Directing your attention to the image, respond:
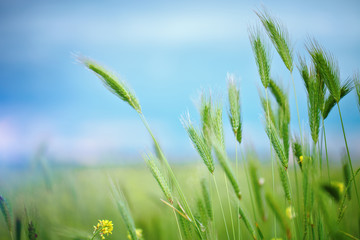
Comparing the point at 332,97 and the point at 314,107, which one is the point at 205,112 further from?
the point at 332,97

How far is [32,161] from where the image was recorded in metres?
1.36

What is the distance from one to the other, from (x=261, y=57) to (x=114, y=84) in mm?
462

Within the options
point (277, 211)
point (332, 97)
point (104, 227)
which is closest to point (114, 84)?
point (104, 227)

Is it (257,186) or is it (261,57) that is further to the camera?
(261,57)

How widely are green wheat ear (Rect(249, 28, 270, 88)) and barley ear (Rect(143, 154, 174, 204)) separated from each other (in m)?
0.41

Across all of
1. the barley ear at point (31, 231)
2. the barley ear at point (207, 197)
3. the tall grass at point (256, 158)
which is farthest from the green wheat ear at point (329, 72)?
the barley ear at point (31, 231)

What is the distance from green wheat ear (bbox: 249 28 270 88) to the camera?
80 centimetres

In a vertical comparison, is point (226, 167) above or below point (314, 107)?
below

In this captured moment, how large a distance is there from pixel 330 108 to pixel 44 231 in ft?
4.55

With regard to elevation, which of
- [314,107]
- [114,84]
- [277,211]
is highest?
[114,84]

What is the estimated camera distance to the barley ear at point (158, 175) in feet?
2.20

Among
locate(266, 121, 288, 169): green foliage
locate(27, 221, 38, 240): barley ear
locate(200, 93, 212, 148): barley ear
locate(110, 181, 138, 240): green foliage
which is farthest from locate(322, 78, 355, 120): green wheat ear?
locate(27, 221, 38, 240): barley ear

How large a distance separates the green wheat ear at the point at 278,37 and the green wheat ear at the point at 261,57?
37mm

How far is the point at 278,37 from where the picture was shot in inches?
32.9
